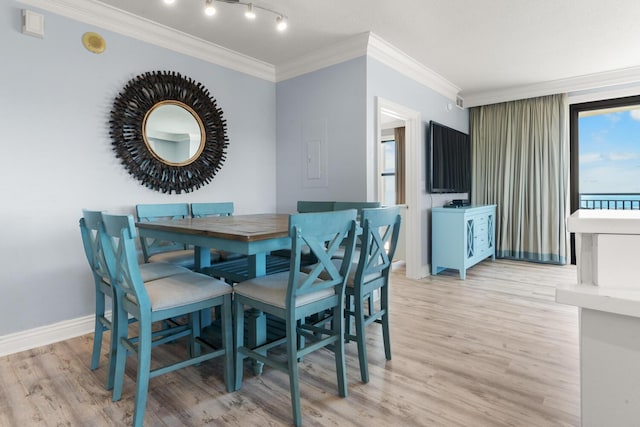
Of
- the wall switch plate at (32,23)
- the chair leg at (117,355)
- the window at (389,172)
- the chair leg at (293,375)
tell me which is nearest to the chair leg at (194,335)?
the chair leg at (117,355)

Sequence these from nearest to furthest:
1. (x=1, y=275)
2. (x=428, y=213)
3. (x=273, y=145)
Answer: (x=1, y=275) < (x=273, y=145) < (x=428, y=213)

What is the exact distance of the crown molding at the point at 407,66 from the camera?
331cm

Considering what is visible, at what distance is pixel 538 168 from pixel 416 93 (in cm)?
217

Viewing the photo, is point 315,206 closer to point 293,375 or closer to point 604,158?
point 293,375

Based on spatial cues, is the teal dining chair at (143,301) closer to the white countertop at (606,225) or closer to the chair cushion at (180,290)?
the chair cushion at (180,290)

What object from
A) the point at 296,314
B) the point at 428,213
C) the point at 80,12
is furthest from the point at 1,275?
the point at 428,213

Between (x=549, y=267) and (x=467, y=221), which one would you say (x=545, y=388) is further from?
(x=549, y=267)

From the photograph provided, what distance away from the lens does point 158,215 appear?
2908mm

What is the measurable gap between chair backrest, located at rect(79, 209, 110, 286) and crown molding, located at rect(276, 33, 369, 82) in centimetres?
259

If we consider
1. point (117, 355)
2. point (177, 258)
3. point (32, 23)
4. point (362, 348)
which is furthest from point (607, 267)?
point (32, 23)

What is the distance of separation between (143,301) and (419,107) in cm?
360

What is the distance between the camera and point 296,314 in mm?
1577

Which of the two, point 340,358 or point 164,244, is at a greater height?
point 164,244

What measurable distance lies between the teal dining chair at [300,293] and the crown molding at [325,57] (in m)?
2.18
